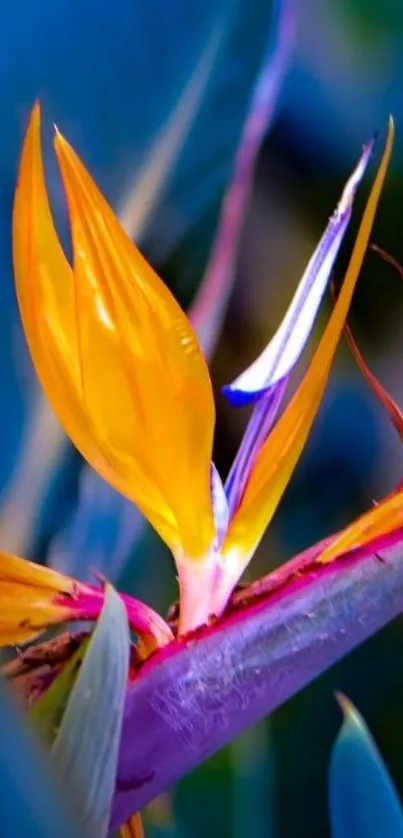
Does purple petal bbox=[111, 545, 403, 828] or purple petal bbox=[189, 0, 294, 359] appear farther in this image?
purple petal bbox=[189, 0, 294, 359]

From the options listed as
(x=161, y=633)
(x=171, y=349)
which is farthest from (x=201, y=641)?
(x=171, y=349)

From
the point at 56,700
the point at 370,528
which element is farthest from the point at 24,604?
the point at 370,528

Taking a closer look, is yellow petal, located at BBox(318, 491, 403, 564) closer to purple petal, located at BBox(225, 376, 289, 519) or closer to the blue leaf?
purple petal, located at BBox(225, 376, 289, 519)

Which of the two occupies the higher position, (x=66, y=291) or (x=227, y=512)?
(x=66, y=291)

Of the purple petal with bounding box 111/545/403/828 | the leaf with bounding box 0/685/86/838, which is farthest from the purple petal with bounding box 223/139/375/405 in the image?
the leaf with bounding box 0/685/86/838

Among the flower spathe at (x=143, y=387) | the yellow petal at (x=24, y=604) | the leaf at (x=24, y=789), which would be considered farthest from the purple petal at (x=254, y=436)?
the leaf at (x=24, y=789)

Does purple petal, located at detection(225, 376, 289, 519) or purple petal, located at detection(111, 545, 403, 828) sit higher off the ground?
purple petal, located at detection(225, 376, 289, 519)

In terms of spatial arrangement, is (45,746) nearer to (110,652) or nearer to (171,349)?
(110,652)
